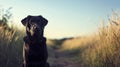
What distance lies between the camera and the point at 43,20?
8562 mm

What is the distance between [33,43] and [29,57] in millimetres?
298

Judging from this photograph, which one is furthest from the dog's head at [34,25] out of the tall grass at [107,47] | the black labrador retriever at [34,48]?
the tall grass at [107,47]

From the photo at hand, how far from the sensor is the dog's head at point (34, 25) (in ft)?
26.4

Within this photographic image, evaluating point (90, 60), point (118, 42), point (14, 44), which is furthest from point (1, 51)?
point (118, 42)

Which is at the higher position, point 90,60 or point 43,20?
point 43,20

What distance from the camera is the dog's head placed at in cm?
804

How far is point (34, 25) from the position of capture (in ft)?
26.7

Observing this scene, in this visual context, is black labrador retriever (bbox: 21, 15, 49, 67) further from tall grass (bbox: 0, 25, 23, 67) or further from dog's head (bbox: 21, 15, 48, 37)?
tall grass (bbox: 0, 25, 23, 67)

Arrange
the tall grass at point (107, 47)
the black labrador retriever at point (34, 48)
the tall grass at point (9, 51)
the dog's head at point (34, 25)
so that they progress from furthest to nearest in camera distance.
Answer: the tall grass at point (9, 51), the tall grass at point (107, 47), the black labrador retriever at point (34, 48), the dog's head at point (34, 25)

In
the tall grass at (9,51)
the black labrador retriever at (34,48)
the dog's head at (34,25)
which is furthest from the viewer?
the tall grass at (9,51)

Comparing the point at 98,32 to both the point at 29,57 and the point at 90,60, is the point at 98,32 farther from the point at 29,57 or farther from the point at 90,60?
the point at 29,57

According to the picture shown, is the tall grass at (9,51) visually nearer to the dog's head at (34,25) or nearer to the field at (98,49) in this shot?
the field at (98,49)

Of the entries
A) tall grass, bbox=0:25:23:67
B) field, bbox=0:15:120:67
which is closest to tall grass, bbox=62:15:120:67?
field, bbox=0:15:120:67

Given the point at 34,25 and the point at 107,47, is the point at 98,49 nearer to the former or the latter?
the point at 107,47
